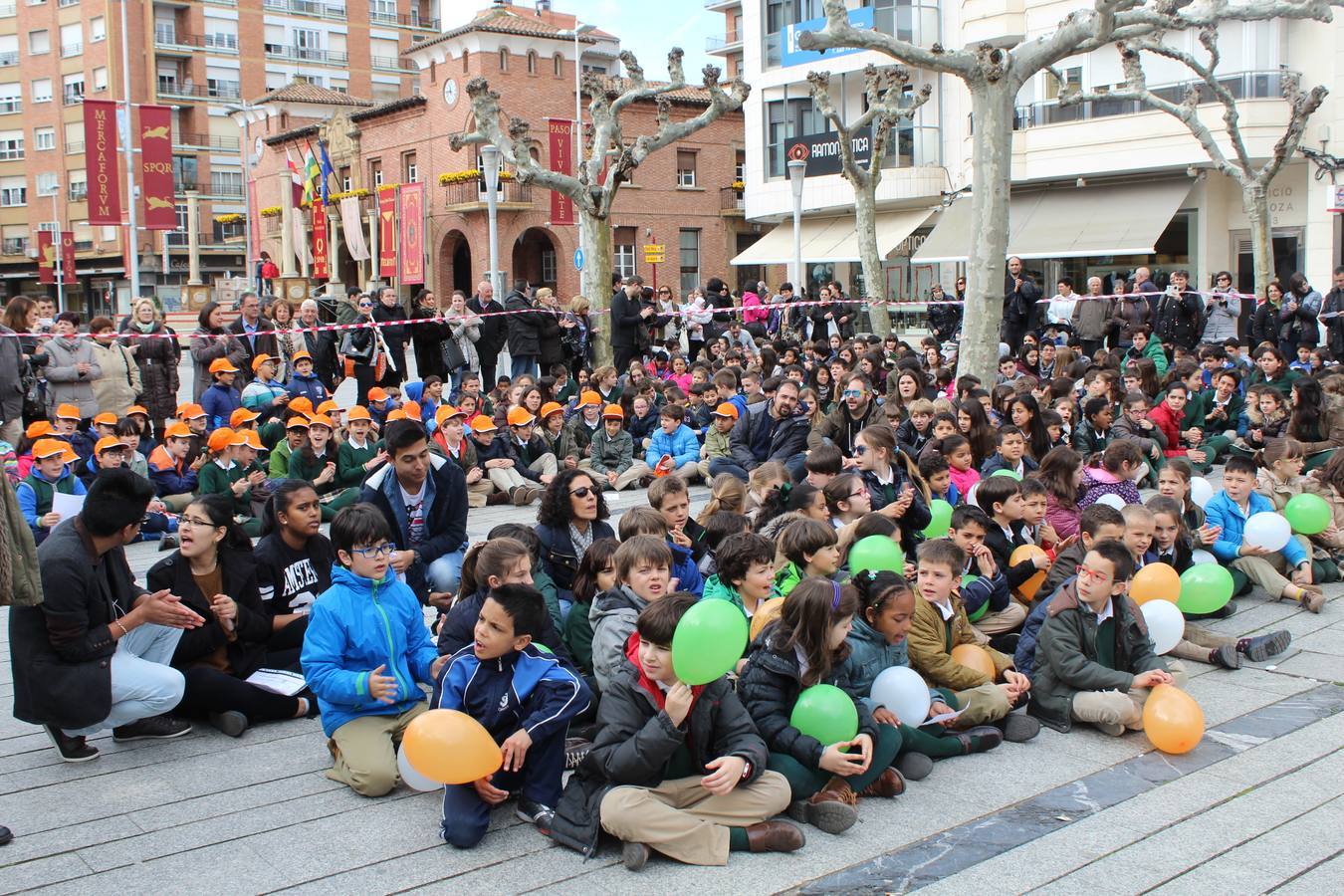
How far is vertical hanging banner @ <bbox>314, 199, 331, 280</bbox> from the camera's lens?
50.8m

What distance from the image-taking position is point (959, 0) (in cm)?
3212

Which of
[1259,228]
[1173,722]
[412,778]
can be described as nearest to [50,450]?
[412,778]

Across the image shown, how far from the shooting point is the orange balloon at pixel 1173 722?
5.33 meters

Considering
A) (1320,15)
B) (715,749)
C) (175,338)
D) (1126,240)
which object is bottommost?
(715,749)

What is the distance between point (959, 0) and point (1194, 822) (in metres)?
30.8

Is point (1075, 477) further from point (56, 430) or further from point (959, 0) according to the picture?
point (959, 0)

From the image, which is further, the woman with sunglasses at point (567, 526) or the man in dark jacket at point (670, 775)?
the woman with sunglasses at point (567, 526)

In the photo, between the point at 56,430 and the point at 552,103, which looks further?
the point at 552,103

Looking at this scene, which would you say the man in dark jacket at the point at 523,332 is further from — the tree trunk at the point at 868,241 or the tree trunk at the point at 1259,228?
the tree trunk at the point at 1259,228

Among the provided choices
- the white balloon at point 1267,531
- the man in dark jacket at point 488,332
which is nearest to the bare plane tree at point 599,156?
the man in dark jacket at point 488,332

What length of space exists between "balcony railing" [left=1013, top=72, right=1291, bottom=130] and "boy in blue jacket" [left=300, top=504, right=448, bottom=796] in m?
22.8

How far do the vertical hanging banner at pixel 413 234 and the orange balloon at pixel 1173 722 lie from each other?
41071 millimetres

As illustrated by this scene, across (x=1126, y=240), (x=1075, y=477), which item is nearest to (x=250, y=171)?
(x=1126, y=240)

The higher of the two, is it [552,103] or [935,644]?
[552,103]
